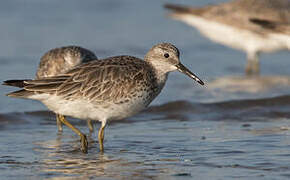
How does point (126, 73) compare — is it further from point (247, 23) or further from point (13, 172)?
point (247, 23)

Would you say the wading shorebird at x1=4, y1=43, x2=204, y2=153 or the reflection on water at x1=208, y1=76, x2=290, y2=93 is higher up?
the wading shorebird at x1=4, y1=43, x2=204, y2=153

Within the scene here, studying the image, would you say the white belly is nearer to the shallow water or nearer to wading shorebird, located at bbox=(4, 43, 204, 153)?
wading shorebird, located at bbox=(4, 43, 204, 153)

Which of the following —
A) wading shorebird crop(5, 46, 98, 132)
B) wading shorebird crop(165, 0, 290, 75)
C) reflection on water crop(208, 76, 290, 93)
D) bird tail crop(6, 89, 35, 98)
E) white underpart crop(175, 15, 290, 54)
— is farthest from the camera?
white underpart crop(175, 15, 290, 54)

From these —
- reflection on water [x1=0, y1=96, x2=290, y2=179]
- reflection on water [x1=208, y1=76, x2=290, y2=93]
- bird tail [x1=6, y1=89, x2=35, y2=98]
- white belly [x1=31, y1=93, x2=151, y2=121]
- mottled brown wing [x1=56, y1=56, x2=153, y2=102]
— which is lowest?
reflection on water [x1=0, y1=96, x2=290, y2=179]

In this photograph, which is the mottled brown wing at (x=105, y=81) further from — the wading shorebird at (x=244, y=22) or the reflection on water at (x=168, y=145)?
the wading shorebird at (x=244, y=22)

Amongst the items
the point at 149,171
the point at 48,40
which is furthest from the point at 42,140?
the point at 48,40

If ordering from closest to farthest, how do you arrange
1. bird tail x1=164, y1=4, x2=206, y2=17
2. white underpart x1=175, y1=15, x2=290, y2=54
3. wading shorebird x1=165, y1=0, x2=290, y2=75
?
1. wading shorebird x1=165, y1=0, x2=290, y2=75
2. white underpart x1=175, y1=15, x2=290, y2=54
3. bird tail x1=164, y1=4, x2=206, y2=17

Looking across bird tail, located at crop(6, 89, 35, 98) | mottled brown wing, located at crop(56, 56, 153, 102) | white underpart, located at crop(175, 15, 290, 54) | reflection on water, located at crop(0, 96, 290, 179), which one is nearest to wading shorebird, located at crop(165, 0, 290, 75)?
white underpart, located at crop(175, 15, 290, 54)

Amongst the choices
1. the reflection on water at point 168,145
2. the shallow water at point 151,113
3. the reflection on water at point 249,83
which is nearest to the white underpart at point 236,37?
the shallow water at point 151,113

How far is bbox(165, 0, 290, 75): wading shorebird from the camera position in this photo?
A: 625 inches

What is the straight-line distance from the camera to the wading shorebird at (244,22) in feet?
52.1

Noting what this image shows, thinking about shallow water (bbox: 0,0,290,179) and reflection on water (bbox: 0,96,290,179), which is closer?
reflection on water (bbox: 0,96,290,179)

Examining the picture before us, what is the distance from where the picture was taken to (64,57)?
10.5 meters

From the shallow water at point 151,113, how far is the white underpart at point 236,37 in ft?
1.47
